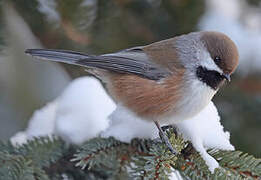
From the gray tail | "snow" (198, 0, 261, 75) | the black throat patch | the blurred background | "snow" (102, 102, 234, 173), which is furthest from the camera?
"snow" (198, 0, 261, 75)

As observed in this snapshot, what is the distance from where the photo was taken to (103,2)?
9.99 ft

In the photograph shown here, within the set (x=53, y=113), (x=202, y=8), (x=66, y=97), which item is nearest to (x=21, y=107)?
(x=53, y=113)

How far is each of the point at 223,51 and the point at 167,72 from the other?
419 mm

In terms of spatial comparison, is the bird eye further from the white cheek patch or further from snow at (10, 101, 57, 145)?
snow at (10, 101, 57, 145)

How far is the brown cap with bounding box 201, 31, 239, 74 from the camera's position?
2.42 metres

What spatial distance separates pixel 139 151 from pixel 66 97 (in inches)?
25.0

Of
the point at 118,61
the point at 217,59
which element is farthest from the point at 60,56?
the point at 217,59

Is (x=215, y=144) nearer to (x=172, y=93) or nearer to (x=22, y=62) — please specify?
(x=172, y=93)

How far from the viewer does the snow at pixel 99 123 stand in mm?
2301

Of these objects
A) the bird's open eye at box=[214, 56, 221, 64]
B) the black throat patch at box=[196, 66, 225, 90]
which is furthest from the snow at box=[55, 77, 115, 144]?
the bird's open eye at box=[214, 56, 221, 64]

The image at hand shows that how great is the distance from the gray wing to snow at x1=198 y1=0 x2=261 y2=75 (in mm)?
840

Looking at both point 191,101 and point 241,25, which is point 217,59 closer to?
point 191,101

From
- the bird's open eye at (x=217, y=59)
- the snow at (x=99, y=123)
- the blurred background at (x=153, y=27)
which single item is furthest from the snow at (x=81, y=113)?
the bird's open eye at (x=217, y=59)

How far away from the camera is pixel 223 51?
96.1 inches
